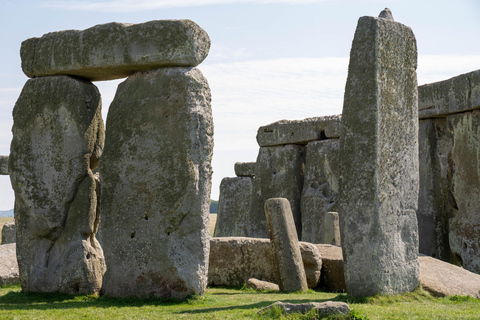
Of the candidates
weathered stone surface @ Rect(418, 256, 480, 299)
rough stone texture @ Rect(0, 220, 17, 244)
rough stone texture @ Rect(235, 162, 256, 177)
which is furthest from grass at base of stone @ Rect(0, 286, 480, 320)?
rough stone texture @ Rect(235, 162, 256, 177)

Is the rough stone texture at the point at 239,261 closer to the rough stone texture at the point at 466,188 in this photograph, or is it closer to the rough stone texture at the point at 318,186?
the rough stone texture at the point at 466,188

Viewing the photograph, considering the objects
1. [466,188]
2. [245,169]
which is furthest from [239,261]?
[245,169]

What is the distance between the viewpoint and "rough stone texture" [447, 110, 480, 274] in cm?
1248

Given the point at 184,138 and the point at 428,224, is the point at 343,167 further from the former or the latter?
the point at 428,224

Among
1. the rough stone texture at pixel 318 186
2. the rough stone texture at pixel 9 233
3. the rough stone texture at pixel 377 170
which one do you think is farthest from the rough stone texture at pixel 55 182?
the rough stone texture at pixel 9 233

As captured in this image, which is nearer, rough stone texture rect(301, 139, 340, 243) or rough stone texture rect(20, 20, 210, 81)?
rough stone texture rect(20, 20, 210, 81)

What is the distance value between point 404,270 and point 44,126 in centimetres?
534

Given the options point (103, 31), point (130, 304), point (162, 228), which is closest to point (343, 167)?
point (162, 228)

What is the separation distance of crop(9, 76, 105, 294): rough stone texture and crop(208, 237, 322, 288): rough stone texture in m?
2.22

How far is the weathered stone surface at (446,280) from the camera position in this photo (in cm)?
875

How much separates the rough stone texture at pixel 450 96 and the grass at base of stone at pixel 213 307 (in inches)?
201

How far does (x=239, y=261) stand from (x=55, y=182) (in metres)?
3.30

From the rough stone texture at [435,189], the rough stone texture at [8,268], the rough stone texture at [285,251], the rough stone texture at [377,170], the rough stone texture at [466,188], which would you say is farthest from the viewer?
the rough stone texture at [435,189]

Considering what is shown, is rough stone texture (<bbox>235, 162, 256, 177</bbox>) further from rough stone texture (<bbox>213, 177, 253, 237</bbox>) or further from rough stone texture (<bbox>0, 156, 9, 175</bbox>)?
rough stone texture (<bbox>0, 156, 9, 175</bbox>)
